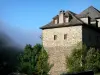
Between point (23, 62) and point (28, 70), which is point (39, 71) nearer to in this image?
point (28, 70)

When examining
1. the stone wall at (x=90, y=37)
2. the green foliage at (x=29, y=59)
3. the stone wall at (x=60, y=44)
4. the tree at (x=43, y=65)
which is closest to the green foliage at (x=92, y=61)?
the stone wall at (x=60, y=44)

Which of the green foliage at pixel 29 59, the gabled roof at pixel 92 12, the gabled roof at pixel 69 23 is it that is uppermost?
the gabled roof at pixel 92 12

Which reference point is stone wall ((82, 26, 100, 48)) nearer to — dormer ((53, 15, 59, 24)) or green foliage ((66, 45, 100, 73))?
dormer ((53, 15, 59, 24))

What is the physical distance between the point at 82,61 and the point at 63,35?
8468 millimetres

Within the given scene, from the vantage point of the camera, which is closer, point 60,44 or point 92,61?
point 92,61

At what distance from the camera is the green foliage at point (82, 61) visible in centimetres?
3594

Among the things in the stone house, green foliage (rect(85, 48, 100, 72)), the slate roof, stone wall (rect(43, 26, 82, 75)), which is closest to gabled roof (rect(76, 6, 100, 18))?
the slate roof

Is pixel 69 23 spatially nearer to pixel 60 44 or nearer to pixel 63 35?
pixel 63 35

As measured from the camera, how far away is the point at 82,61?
37812mm

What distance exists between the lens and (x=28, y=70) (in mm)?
59312

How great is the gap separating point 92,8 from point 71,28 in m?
11.1

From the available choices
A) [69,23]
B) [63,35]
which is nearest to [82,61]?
[63,35]

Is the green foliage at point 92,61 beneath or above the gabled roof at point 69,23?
beneath

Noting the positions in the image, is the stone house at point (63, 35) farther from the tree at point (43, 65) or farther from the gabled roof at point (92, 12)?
the gabled roof at point (92, 12)
